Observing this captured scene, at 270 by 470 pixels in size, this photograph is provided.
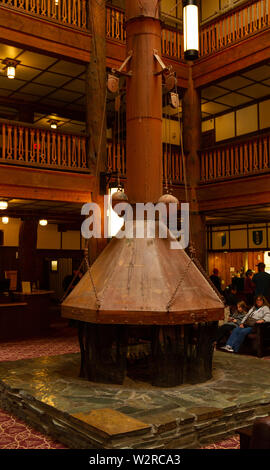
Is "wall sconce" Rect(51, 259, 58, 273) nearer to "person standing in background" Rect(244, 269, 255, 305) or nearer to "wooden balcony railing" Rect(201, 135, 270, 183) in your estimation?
"person standing in background" Rect(244, 269, 255, 305)

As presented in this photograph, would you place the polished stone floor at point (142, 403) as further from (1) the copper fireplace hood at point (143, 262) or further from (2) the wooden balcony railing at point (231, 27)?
(2) the wooden balcony railing at point (231, 27)

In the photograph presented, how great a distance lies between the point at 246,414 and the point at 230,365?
5.76ft

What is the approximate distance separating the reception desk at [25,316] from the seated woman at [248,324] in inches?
198

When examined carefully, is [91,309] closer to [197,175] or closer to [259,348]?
[259,348]

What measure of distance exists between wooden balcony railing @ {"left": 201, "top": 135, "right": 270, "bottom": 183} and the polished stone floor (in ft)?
18.1

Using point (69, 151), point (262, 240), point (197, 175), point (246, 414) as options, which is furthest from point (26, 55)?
point (262, 240)

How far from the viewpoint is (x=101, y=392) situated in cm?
518

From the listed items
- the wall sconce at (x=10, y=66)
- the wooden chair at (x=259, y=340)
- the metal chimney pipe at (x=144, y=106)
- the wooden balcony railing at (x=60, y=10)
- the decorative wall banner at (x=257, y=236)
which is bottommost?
the wooden chair at (x=259, y=340)

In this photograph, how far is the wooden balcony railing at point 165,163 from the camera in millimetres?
10969

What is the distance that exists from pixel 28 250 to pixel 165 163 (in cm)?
547

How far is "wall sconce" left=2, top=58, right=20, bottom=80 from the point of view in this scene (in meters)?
10.3

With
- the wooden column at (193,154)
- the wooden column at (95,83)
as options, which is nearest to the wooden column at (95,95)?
the wooden column at (95,83)

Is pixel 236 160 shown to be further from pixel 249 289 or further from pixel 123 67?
pixel 123 67

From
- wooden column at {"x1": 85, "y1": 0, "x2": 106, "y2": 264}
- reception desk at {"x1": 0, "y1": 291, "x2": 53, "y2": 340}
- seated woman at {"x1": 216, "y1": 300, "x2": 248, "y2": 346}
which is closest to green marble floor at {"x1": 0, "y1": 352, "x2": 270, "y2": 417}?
seated woman at {"x1": 216, "y1": 300, "x2": 248, "y2": 346}
